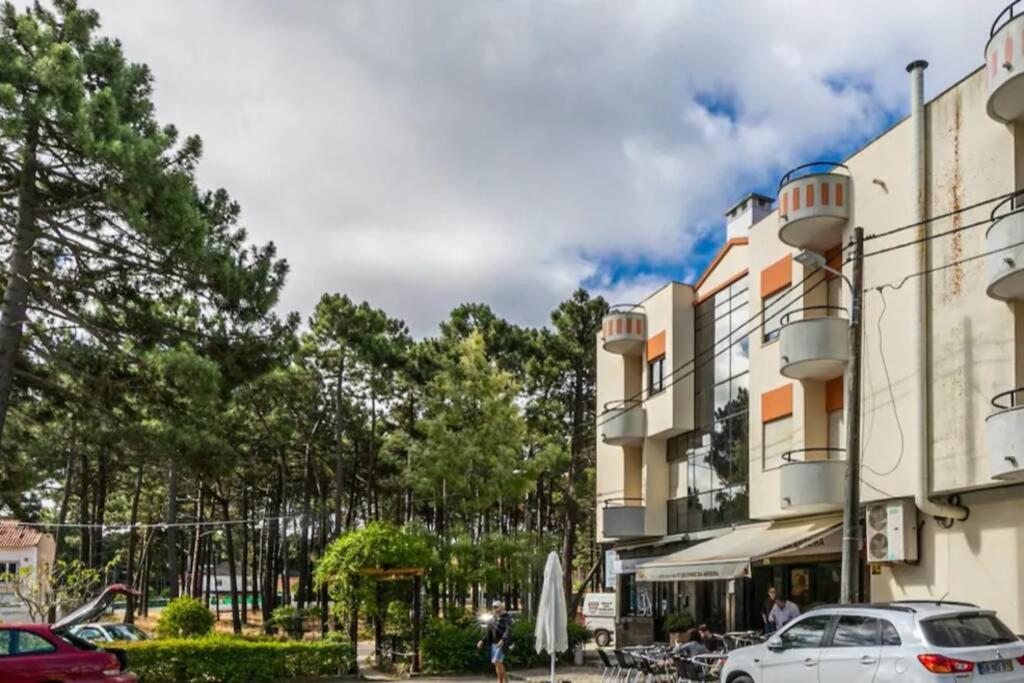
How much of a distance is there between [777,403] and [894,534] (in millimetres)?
5445

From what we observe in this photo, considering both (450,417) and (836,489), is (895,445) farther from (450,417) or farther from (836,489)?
(450,417)

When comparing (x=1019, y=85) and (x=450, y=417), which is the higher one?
(x=1019, y=85)

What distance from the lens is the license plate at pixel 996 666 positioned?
35.3 feet

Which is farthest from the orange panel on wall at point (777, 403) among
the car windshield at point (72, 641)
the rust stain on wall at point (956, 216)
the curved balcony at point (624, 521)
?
the car windshield at point (72, 641)

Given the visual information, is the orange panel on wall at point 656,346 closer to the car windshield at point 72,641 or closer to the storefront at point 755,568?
the storefront at point 755,568

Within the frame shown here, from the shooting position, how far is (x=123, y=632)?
25406 millimetres

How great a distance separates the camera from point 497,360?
157ft

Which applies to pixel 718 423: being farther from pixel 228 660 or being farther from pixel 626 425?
pixel 228 660

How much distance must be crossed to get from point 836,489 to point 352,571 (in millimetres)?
11573

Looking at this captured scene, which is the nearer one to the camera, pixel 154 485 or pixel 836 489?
pixel 836 489

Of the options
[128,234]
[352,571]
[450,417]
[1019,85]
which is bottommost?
[352,571]

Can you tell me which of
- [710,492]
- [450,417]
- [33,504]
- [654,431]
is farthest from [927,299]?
[33,504]

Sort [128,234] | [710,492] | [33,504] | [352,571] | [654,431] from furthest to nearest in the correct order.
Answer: [33,504], [654,431], [710,492], [352,571], [128,234]

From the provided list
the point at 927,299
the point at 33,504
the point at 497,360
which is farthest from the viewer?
the point at 497,360
